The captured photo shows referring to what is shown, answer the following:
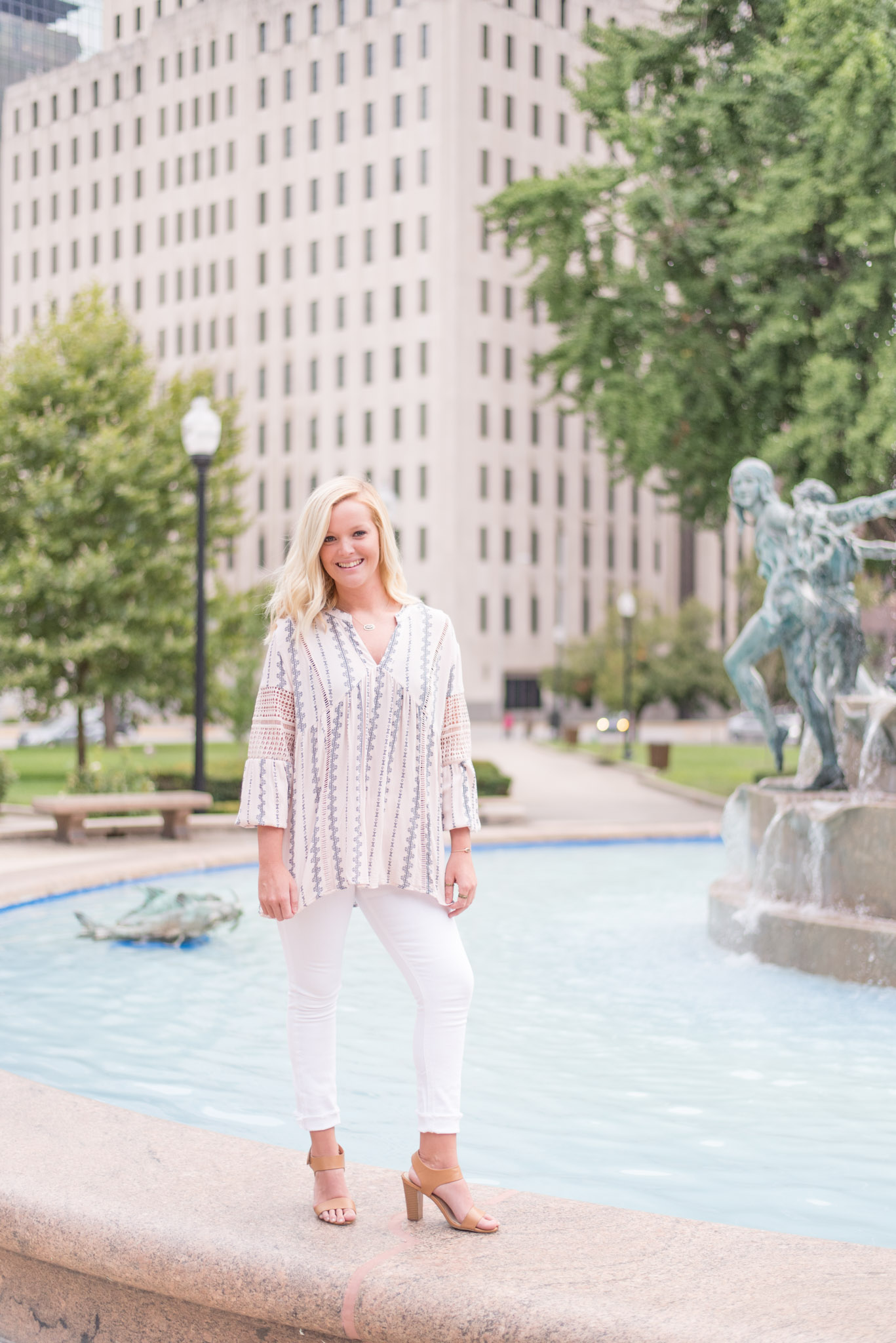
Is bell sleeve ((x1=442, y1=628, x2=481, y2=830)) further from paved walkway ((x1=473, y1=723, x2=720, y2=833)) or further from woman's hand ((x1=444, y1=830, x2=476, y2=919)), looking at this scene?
paved walkway ((x1=473, y1=723, x2=720, y2=833))

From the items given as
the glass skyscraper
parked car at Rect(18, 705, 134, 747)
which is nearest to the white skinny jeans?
the glass skyscraper

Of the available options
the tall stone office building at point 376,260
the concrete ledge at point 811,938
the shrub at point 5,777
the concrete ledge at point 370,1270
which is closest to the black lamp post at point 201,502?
the shrub at point 5,777

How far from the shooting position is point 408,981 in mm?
3346

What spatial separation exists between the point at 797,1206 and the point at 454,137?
235 ft

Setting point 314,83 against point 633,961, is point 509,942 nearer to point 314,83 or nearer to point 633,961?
Result: point 633,961

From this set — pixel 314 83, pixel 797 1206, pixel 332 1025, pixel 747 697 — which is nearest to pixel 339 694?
pixel 332 1025

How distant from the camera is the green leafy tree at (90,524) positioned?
84.9 ft

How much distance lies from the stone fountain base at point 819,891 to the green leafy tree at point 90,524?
1915 centimetres

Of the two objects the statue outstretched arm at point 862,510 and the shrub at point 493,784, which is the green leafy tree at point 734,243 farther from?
the statue outstretched arm at point 862,510

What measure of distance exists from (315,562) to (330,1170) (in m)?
1.50

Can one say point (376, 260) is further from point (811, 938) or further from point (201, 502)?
point (811, 938)

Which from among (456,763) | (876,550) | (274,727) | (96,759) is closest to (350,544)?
(274,727)

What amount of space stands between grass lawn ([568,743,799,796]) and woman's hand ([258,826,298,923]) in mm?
17773

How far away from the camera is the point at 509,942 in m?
9.22
